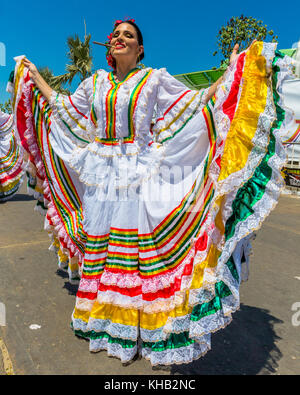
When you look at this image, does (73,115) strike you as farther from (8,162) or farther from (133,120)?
(8,162)

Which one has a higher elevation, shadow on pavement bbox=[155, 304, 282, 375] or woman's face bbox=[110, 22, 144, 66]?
woman's face bbox=[110, 22, 144, 66]

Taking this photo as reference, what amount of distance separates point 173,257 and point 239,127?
87 centimetres

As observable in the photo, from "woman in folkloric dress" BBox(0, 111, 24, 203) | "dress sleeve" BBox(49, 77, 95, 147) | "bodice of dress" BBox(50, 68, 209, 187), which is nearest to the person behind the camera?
"bodice of dress" BBox(50, 68, 209, 187)

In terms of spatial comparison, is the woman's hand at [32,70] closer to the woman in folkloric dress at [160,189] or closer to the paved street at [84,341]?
the woman in folkloric dress at [160,189]

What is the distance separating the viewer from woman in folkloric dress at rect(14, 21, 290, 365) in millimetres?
1628

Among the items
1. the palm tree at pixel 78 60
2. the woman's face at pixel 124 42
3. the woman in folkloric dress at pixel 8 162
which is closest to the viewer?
the woman's face at pixel 124 42

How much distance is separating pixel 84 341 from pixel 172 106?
1.67 meters

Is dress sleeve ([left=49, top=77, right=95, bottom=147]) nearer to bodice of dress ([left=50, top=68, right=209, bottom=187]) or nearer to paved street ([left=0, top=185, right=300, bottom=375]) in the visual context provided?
bodice of dress ([left=50, top=68, right=209, bottom=187])

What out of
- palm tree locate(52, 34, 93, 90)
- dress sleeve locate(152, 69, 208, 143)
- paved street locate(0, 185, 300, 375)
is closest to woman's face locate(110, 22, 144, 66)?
dress sleeve locate(152, 69, 208, 143)

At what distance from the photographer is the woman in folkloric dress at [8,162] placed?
6.71 m

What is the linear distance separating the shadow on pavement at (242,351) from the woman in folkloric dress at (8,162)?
18.0ft

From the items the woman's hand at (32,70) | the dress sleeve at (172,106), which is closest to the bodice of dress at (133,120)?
the dress sleeve at (172,106)

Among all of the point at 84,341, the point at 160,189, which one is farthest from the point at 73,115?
the point at 84,341
